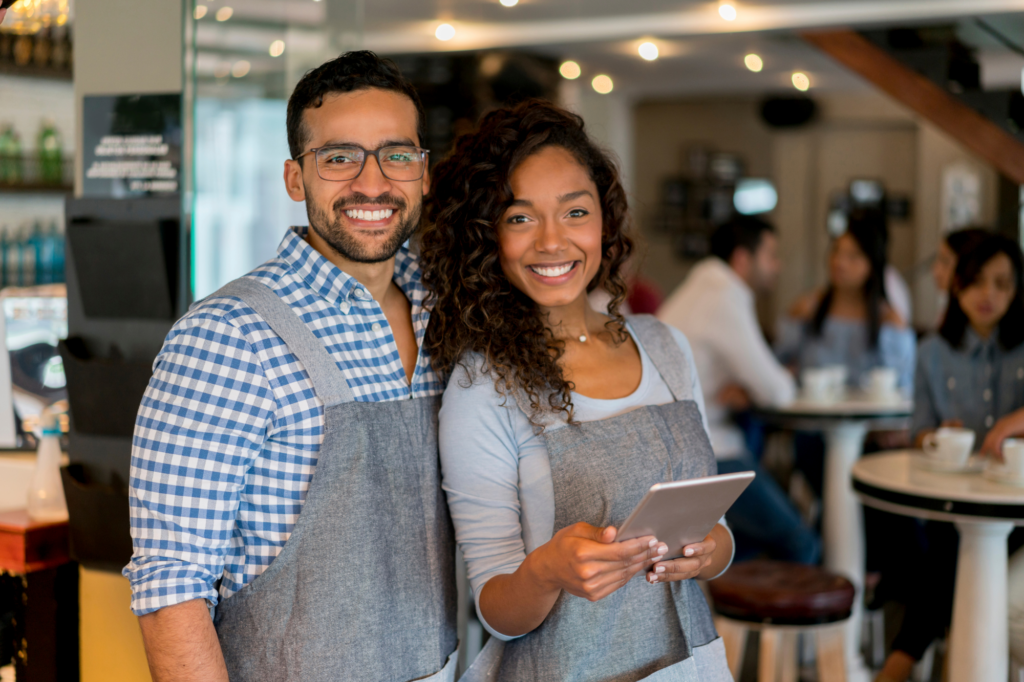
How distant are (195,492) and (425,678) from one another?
1.62ft

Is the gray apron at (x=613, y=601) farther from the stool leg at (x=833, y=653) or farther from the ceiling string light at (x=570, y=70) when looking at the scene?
the ceiling string light at (x=570, y=70)

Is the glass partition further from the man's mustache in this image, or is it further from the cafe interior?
the man's mustache

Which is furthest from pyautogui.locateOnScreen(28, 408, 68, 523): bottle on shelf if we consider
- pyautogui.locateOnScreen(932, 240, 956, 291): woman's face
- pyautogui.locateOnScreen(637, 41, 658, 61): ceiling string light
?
pyautogui.locateOnScreen(637, 41, 658, 61): ceiling string light

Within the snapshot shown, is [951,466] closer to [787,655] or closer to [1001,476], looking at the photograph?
[1001,476]

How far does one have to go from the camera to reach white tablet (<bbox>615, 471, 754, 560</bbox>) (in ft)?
3.98

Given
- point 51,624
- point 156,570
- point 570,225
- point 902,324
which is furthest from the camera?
point 902,324

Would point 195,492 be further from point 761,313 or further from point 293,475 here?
point 761,313

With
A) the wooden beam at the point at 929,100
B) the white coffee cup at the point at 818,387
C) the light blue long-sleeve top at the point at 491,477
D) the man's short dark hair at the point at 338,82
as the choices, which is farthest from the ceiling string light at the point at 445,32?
the light blue long-sleeve top at the point at 491,477

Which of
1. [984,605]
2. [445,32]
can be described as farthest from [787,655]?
[445,32]

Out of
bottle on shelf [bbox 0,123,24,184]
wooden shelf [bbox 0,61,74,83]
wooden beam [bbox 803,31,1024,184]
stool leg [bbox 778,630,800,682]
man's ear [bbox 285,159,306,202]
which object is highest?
wooden beam [bbox 803,31,1024,184]

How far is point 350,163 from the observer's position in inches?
59.9

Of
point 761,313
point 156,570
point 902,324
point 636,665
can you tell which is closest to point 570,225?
point 636,665

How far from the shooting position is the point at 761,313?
9508 mm

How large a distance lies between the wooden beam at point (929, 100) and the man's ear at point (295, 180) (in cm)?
429
